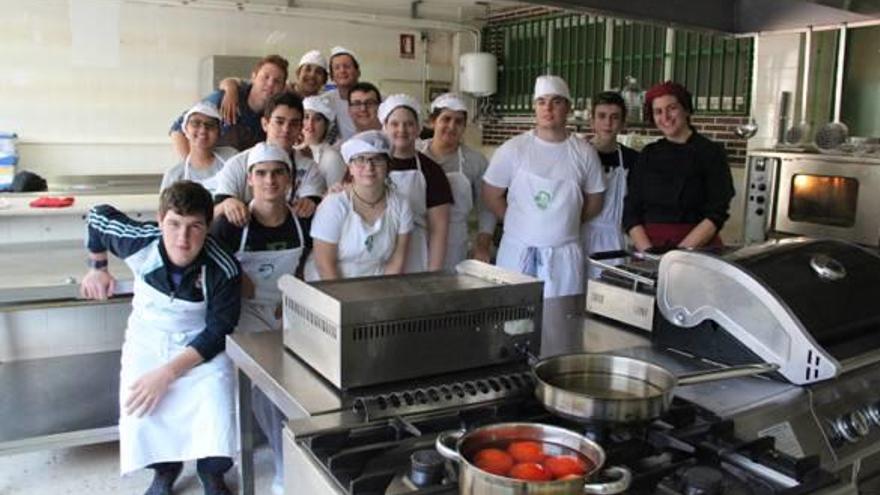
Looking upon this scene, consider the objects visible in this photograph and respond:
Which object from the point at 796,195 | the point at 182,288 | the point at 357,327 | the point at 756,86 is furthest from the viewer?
the point at 756,86

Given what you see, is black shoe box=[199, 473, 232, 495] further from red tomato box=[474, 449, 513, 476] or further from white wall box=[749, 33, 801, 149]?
white wall box=[749, 33, 801, 149]

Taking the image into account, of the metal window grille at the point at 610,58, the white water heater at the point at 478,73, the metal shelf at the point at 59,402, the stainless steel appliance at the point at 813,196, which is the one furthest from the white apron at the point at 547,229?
the white water heater at the point at 478,73

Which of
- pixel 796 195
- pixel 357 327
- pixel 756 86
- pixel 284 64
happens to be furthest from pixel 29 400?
pixel 756 86

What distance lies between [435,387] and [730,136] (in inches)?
158

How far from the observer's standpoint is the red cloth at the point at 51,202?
10.8ft

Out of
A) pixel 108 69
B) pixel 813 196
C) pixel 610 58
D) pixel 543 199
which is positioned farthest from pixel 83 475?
pixel 610 58

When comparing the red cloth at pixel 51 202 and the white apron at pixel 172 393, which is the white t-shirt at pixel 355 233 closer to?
the white apron at pixel 172 393

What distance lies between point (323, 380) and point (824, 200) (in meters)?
2.65

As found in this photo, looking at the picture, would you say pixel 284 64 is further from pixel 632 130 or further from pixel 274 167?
pixel 632 130

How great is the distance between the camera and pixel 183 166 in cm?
290

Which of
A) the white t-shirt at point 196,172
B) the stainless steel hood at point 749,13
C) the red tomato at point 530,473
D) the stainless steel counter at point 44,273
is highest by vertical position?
the stainless steel hood at point 749,13

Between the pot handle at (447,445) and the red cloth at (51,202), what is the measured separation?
110 inches

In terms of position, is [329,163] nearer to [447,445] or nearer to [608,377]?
[608,377]

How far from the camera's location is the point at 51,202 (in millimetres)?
3357
